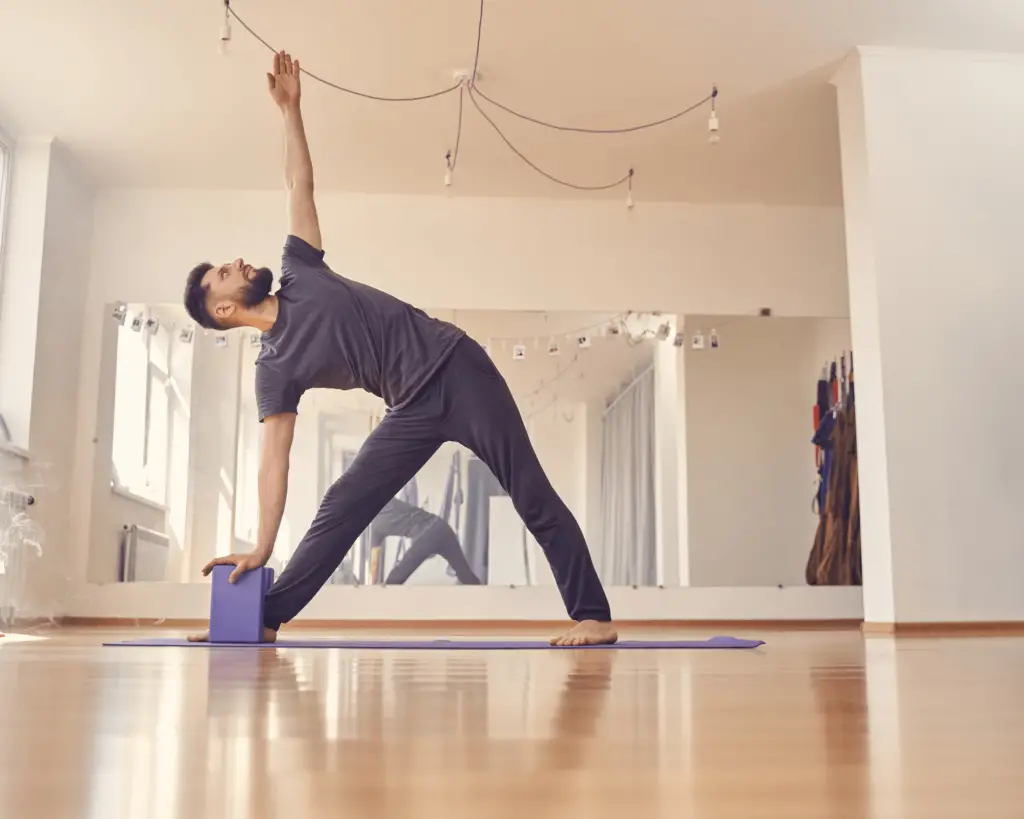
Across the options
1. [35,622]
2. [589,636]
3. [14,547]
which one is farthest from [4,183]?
[589,636]

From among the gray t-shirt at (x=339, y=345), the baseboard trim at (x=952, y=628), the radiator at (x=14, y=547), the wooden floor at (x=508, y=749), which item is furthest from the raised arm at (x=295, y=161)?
the radiator at (x=14, y=547)

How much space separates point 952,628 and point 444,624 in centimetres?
261

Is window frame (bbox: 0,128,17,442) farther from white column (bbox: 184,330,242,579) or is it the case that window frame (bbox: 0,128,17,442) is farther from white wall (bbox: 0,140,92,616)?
white column (bbox: 184,330,242,579)

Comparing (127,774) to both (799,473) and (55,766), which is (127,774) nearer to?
(55,766)

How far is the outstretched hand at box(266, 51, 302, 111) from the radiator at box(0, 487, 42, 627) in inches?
116

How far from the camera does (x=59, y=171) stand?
5.65m

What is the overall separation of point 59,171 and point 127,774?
584 centimetres

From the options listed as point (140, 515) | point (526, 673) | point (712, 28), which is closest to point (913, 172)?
point (712, 28)

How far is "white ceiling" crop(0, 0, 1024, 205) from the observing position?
4.28 meters

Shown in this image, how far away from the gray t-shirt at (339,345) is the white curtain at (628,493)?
3.24 m

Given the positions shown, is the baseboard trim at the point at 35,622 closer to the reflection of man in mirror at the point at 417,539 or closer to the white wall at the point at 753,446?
the reflection of man in mirror at the point at 417,539

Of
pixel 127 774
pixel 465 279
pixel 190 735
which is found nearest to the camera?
pixel 127 774

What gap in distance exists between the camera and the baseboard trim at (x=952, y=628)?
4.04 metres

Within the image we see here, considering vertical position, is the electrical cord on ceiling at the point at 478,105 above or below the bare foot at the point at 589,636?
above
